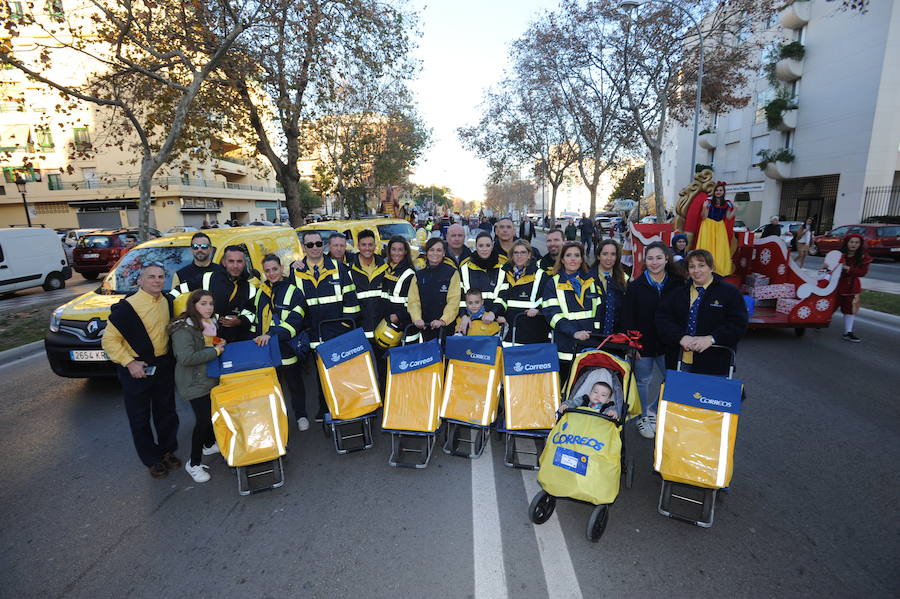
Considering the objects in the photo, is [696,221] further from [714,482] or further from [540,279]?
[714,482]

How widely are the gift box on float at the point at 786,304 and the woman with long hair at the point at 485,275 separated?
5.28 m

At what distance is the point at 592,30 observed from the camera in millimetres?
18328

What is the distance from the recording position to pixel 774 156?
28.6 meters

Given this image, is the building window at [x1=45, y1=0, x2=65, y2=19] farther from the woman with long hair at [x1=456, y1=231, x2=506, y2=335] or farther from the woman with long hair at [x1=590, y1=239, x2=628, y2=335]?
the woman with long hair at [x1=590, y1=239, x2=628, y2=335]

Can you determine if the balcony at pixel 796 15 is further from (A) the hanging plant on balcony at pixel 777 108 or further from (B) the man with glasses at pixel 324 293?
(B) the man with glasses at pixel 324 293

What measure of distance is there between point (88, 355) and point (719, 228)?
880cm

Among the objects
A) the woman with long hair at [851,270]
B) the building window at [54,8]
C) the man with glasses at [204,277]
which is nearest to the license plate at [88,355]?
the man with glasses at [204,277]

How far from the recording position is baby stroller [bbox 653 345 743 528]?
9.81 feet

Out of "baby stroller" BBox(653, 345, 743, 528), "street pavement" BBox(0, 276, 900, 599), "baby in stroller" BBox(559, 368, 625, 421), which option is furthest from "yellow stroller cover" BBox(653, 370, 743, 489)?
"street pavement" BBox(0, 276, 900, 599)

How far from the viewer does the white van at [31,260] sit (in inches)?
512

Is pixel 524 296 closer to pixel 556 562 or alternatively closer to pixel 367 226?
pixel 556 562

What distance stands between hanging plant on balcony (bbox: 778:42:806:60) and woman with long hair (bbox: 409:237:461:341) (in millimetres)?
33633

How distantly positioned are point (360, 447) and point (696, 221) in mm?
6305

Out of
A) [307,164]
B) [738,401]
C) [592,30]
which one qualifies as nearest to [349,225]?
[738,401]
